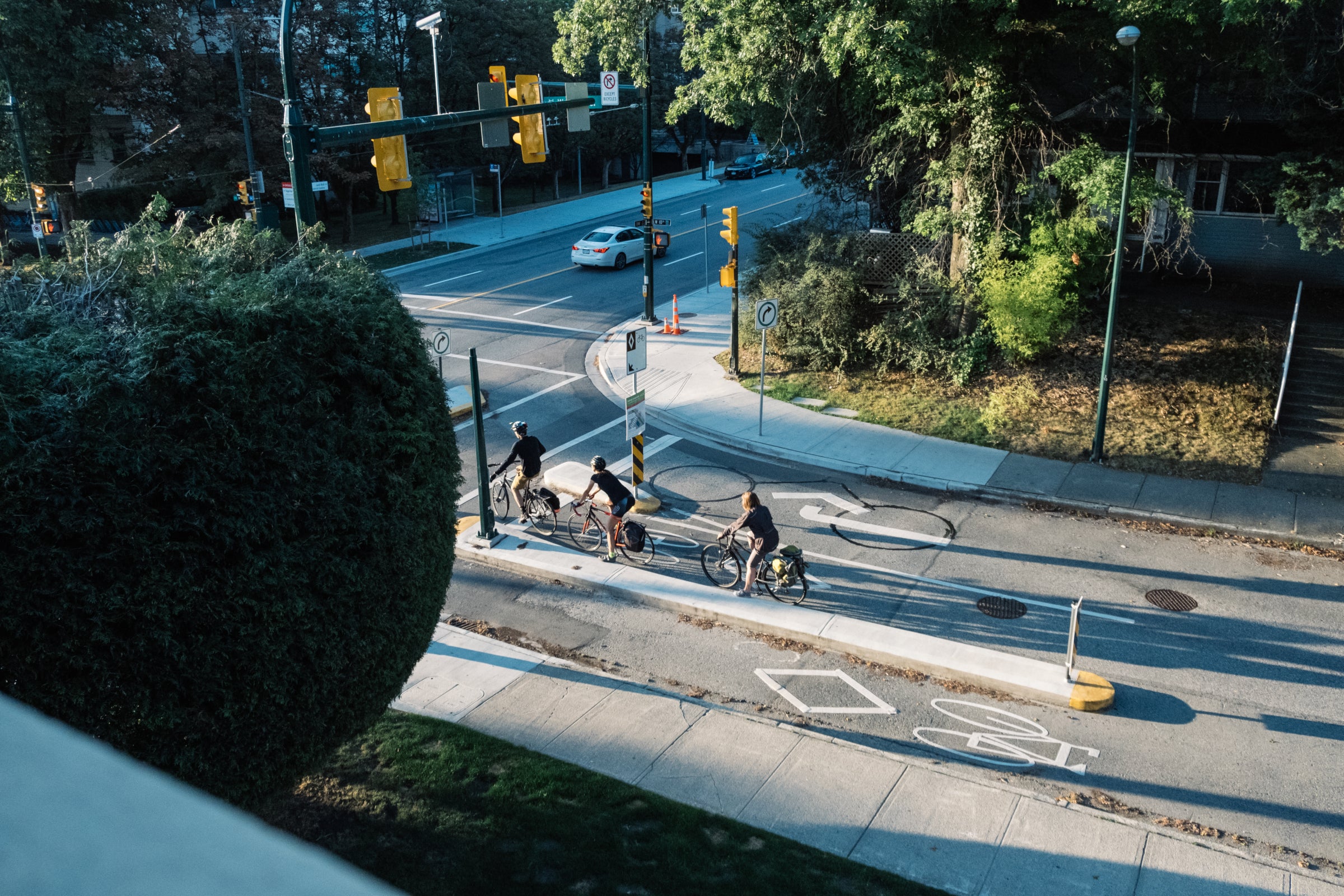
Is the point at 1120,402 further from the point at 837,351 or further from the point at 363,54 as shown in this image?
the point at 363,54

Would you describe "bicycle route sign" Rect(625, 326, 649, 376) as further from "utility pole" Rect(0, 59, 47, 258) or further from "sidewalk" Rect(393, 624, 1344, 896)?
"utility pole" Rect(0, 59, 47, 258)

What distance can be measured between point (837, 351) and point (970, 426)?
163 inches

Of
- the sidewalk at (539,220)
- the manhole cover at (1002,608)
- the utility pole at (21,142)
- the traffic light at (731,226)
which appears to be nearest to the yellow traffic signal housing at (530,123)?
the traffic light at (731,226)

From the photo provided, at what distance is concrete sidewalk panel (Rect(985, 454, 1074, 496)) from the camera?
636 inches

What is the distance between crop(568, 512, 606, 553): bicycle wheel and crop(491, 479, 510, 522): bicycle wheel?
53.9 inches

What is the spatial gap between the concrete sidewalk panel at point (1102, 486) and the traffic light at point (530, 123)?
9.80 m

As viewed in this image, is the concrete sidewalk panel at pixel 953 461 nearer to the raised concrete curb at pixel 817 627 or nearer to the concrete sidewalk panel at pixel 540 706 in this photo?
the raised concrete curb at pixel 817 627

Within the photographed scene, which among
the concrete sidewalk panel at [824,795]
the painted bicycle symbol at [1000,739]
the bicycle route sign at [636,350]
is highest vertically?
the bicycle route sign at [636,350]

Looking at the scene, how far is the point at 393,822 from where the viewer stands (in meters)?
8.12

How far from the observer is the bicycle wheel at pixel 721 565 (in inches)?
526

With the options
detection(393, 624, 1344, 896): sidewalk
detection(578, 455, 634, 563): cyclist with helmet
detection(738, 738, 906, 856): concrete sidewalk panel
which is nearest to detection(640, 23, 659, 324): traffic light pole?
detection(578, 455, 634, 563): cyclist with helmet

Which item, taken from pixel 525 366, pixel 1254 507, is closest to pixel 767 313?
pixel 525 366

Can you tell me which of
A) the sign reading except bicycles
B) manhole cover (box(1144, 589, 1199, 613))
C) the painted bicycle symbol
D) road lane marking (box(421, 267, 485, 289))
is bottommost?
the painted bicycle symbol

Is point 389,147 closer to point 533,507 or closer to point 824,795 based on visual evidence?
point 533,507
